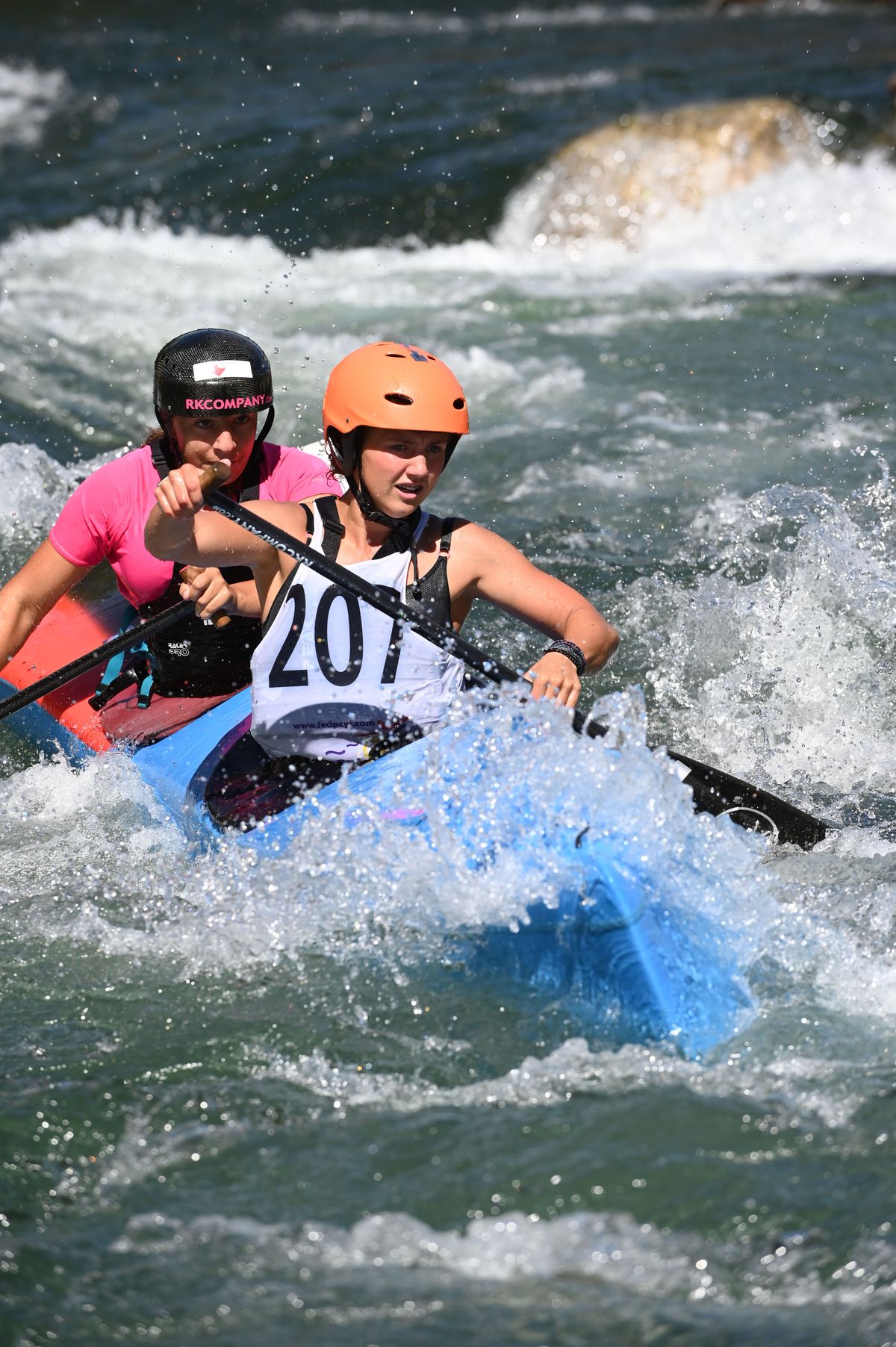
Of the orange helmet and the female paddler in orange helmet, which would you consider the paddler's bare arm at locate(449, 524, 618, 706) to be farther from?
the orange helmet

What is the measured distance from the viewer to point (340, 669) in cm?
390

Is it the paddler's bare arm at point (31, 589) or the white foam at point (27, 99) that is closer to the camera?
the paddler's bare arm at point (31, 589)

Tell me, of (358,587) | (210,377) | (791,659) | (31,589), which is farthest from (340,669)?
(791,659)

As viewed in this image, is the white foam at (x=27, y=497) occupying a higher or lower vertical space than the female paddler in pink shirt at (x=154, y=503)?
higher

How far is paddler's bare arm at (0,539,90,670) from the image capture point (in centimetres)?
467

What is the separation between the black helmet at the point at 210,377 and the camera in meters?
4.37

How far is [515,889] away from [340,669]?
2.52 ft

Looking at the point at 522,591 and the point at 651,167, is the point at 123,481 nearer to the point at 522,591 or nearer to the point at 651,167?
the point at 522,591

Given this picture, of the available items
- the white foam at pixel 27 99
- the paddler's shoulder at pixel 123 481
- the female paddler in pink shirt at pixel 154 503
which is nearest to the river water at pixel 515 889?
the female paddler in pink shirt at pixel 154 503

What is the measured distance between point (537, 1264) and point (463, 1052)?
2.19 feet

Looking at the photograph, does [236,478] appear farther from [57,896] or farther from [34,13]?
[34,13]

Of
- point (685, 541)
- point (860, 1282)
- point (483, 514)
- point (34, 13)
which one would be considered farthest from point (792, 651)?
Answer: point (34, 13)

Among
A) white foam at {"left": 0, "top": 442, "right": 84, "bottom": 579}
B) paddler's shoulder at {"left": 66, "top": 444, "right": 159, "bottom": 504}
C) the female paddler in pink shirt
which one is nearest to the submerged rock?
white foam at {"left": 0, "top": 442, "right": 84, "bottom": 579}

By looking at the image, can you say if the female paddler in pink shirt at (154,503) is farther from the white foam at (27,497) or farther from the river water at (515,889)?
the white foam at (27,497)
